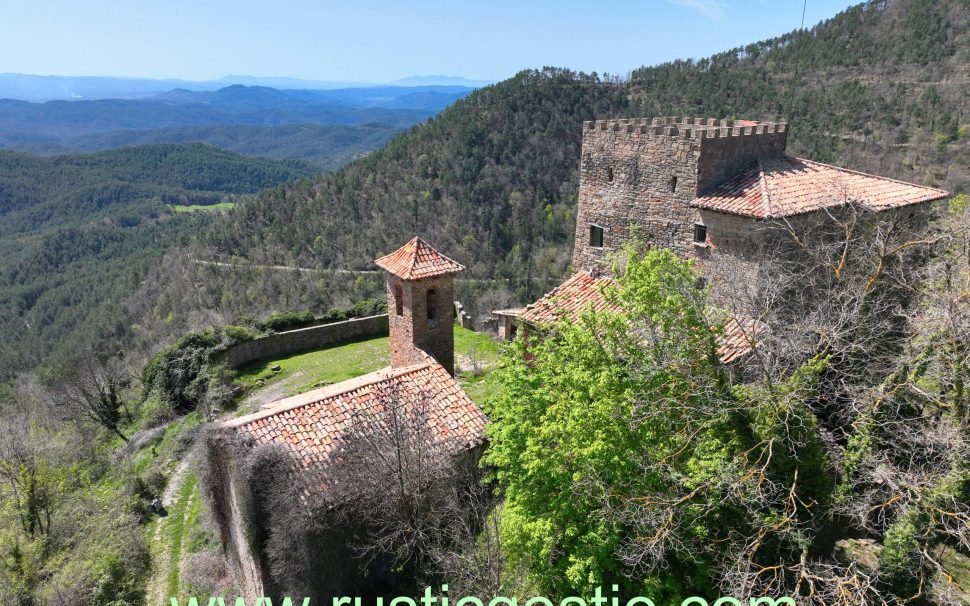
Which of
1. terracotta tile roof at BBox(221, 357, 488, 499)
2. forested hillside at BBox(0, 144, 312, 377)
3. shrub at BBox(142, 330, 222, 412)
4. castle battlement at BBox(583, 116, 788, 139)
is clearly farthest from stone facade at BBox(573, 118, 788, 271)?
forested hillside at BBox(0, 144, 312, 377)

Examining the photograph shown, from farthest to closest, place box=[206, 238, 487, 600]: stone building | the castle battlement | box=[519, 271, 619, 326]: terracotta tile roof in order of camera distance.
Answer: box=[519, 271, 619, 326]: terracotta tile roof, the castle battlement, box=[206, 238, 487, 600]: stone building

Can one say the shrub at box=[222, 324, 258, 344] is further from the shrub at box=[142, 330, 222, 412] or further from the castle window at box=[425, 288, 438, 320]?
the castle window at box=[425, 288, 438, 320]

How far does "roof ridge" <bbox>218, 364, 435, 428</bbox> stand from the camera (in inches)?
507

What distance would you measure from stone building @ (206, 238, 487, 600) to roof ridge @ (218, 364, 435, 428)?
0.03 metres

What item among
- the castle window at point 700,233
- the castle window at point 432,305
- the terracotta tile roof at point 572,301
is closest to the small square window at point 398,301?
the castle window at point 432,305

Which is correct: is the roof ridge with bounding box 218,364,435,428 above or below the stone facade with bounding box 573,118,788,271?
below

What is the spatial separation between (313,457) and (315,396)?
69.8 inches

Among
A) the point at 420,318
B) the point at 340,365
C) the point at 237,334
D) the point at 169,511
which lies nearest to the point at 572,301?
the point at 420,318

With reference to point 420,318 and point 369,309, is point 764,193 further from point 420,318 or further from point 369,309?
point 369,309

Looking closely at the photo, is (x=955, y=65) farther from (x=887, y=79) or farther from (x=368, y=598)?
(x=368, y=598)

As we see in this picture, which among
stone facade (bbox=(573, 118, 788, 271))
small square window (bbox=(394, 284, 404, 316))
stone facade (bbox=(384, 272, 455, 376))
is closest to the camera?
stone facade (bbox=(573, 118, 788, 271))

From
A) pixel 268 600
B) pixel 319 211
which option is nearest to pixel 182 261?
pixel 319 211

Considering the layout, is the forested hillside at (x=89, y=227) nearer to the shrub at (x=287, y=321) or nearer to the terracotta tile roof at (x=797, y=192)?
the shrub at (x=287, y=321)

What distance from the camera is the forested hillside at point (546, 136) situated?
47281mm
